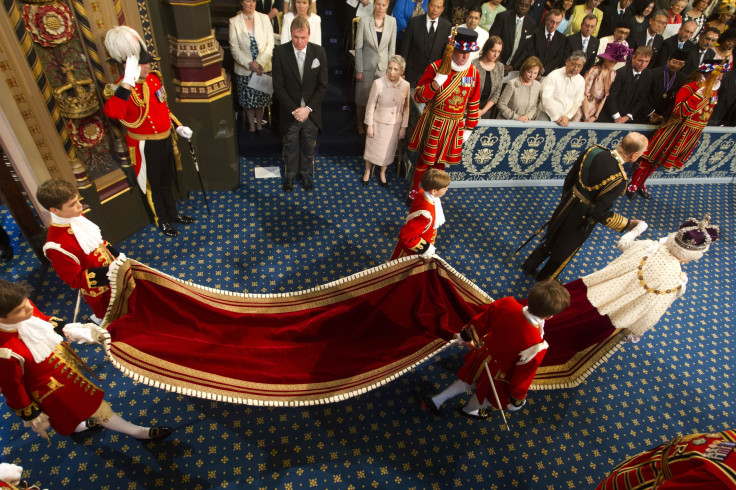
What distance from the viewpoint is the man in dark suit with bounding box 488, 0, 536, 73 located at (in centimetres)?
574

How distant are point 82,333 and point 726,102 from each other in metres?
7.65

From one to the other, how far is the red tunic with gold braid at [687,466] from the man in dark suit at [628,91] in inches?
179

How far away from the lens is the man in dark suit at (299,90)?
4.37 meters

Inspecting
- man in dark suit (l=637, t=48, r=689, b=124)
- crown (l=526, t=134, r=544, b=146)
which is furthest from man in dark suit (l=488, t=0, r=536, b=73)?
man in dark suit (l=637, t=48, r=689, b=124)

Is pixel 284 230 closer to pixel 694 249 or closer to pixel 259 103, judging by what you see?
pixel 259 103

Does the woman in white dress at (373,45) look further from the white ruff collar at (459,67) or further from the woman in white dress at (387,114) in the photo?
the white ruff collar at (459,67)

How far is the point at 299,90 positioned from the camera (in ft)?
14.9

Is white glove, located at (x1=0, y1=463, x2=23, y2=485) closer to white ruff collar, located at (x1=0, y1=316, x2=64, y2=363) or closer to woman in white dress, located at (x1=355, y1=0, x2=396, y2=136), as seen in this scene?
white ruff collar, located at (x1=0, y1=316, x2=64, y2=363)

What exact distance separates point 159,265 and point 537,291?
3245 mm

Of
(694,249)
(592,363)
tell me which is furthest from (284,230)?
(694,249)

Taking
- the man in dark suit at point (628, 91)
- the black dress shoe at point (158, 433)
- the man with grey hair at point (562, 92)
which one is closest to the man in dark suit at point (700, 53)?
the man in dark suit at point (628, 91)

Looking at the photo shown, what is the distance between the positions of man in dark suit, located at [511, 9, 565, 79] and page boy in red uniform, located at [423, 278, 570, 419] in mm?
4427

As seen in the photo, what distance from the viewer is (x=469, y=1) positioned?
21.3ft

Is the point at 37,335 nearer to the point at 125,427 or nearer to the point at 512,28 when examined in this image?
the point at 125,427
